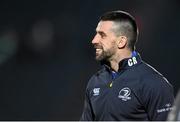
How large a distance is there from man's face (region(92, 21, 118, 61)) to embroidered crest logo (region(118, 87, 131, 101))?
0.27 m

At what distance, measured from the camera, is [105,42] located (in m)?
3.61

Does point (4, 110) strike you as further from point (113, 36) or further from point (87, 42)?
point (113, 36)

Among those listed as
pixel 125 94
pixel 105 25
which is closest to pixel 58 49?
pixel 105 25

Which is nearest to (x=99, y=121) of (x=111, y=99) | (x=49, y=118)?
(x=111, y=99)

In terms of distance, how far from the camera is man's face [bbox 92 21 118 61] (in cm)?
361

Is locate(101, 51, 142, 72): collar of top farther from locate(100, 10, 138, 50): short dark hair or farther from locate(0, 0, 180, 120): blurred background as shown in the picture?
locate(0, 0, 180, 120): blurred background

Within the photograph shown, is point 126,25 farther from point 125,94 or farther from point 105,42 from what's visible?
point 125,94

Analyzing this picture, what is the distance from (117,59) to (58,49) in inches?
172

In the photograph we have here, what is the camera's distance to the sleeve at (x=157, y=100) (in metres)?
3.33

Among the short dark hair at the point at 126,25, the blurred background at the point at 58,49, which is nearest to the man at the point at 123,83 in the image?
the short dark hair at the point at 126,25

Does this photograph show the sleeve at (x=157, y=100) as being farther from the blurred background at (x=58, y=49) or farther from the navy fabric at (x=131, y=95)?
the blurred background at (x=58, y=49)

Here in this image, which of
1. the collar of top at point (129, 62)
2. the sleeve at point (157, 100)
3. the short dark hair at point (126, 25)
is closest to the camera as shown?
the sleeve at point (157, 100)

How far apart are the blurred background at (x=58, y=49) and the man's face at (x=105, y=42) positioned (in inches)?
164

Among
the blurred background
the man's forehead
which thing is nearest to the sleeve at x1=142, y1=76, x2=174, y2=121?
the man's forehead
